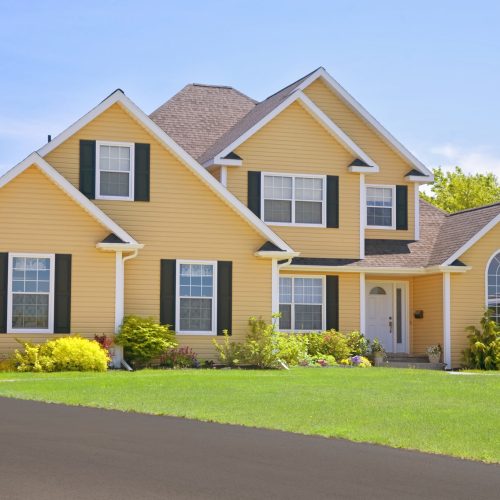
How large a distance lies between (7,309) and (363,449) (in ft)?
50.2

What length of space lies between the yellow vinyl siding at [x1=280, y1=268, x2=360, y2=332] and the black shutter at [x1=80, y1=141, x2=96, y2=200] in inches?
276

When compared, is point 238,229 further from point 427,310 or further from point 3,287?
point 427,310

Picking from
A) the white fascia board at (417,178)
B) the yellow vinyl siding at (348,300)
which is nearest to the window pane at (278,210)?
the yellow vinyl siding at (348,300)

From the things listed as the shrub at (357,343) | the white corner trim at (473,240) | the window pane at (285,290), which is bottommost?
the shrub at (357,343)

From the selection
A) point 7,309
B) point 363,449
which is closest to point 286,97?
point 7,309

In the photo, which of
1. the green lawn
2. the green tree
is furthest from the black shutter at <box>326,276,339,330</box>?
the green tree

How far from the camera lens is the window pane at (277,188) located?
3088 centimetres

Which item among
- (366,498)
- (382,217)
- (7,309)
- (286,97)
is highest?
(286,97)

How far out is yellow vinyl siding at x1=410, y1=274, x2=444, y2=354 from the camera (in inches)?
1233

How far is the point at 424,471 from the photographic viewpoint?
34.3 ft

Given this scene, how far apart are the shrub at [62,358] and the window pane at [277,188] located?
830 cm

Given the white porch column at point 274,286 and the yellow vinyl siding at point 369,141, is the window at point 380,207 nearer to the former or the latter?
the yellow vinyl siding at point 369,141

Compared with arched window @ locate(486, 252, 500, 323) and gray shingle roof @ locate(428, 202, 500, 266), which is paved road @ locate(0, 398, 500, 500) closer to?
gray shingle roof @ locate(428, 202, 500, 266)

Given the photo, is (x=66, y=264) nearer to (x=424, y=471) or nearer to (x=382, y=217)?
(x=382, y=217)
